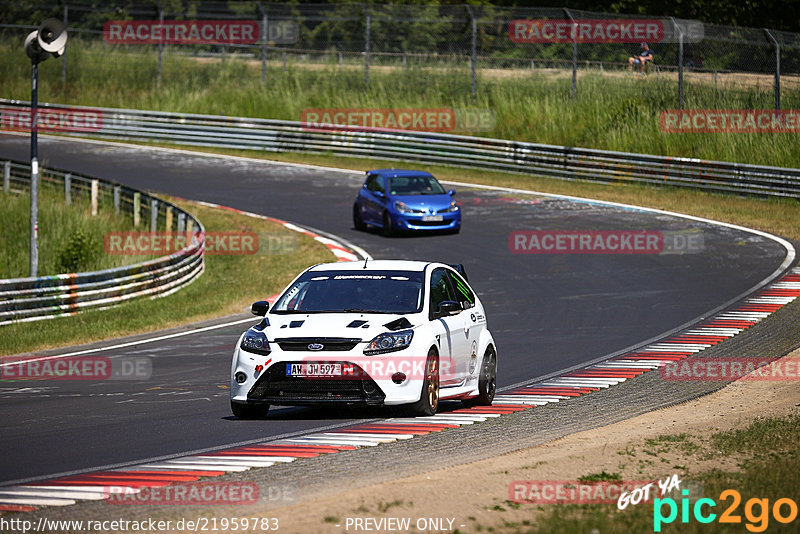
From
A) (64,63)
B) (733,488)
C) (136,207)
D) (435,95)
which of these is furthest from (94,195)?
(733,488)

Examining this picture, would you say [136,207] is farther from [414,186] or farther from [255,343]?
[255,343]

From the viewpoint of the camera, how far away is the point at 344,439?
10422 millimetres

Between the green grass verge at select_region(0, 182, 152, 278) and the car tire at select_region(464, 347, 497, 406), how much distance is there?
1512 cm

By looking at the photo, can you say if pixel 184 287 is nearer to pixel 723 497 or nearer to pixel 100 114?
pixel 723 497

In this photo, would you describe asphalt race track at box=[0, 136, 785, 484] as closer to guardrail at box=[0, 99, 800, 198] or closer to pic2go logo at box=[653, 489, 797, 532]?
guardrail at box=[0, 99, 800, 198]

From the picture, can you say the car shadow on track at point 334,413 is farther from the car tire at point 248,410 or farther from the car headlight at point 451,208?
the car headlight at point 451,208

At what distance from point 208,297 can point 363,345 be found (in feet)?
43.0

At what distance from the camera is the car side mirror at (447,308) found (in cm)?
1171

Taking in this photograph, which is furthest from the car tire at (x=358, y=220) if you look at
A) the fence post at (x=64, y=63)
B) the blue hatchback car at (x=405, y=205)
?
the fence post at (x=64, y=63)

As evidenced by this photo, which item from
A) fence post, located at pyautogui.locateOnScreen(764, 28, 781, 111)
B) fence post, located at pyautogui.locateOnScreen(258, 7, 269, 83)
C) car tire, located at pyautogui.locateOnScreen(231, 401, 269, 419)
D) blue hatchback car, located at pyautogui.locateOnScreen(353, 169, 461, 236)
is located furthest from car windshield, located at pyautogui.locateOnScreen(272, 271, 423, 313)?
fence post, located at pyautogui.locateOnScreen(258, 7, 269, 83)

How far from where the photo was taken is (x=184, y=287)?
25047 millimetres

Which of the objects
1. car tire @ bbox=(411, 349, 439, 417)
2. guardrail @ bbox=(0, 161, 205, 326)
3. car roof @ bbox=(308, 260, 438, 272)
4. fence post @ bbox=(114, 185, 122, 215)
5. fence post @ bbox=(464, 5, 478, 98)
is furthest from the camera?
fence post @ bbox=(464, 5, 478, 98)

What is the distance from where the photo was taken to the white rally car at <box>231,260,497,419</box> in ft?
35.8

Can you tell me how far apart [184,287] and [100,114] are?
933 inches
